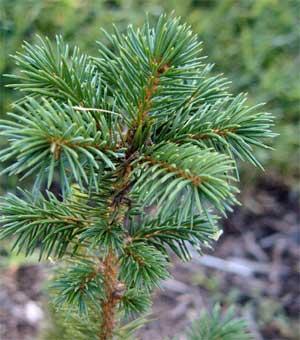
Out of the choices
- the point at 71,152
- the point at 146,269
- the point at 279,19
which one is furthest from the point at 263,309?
the point at 71,152

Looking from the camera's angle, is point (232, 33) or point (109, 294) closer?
point (109, 294)

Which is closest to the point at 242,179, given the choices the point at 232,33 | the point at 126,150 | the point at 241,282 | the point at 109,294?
the point at 241,282

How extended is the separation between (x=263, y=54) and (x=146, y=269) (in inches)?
73.0

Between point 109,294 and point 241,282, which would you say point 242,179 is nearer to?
point 241,282

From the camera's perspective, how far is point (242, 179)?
2.70m

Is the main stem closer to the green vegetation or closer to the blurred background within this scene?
the blurred background

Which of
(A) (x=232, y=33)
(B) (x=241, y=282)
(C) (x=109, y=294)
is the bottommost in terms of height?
(B) (x=241, y=282)

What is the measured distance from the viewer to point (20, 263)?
2.21 meters

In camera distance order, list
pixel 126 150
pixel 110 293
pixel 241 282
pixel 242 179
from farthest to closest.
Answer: pixel 242 179, pixel 241 282, pixel 110 293, pixel 126 150

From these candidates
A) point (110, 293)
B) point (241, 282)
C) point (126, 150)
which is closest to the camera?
point (126, 150)

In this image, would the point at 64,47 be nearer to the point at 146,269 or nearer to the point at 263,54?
the point at 146,269

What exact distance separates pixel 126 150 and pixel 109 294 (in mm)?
216

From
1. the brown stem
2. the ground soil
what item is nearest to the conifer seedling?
the brown stem

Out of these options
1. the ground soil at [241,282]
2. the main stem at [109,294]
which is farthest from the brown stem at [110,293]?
the ground soil at [241,282]
